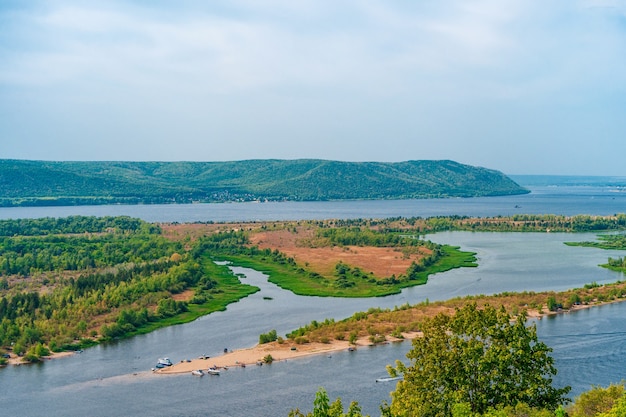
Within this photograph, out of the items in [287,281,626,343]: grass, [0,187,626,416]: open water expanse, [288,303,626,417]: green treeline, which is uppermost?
[288,303,626,417]: green treeline

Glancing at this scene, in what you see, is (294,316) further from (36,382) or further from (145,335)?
(36,382)

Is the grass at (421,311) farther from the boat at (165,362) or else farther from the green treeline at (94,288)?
the green treeline at (94,288)

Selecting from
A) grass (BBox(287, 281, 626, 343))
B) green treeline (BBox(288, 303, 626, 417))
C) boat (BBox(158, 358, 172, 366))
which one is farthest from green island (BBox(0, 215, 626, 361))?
green treeline (BBox(288, 303, 626, 417))

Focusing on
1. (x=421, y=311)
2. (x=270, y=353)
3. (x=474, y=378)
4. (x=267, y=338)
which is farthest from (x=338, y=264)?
(x=474, y=378)

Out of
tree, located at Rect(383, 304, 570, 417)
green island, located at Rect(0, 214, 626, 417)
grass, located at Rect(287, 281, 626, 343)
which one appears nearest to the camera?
tree, located at Rect(383, 304, 570, 417)

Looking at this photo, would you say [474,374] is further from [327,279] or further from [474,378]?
[327,279]

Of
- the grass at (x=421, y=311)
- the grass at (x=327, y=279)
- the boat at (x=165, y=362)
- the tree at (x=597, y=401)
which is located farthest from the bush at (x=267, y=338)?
the tree at (x=597, y=401)

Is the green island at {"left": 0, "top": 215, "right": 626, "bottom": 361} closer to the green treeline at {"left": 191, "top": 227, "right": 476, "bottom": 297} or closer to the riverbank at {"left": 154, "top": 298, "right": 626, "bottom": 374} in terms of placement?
the green treeline at {"left": 191, "top": 227, "right": 476, "bottom": 297}
